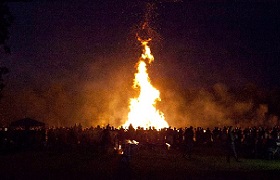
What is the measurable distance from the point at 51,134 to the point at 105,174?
14.2m

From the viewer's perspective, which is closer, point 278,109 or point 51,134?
point 51,134

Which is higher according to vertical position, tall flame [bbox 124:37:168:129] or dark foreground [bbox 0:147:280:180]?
tall flame [bbox 124:37:168:129]

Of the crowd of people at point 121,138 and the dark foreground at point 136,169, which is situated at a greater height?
the crowd of people at point 121,138

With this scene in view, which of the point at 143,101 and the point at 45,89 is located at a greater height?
the point at 45,89

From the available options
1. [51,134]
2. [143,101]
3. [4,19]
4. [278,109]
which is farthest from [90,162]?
[278,109]

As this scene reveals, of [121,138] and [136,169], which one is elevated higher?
[121,138]

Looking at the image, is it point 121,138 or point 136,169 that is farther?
point 121,138

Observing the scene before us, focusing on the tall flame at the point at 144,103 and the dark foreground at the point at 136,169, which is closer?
the dark foreground at the point at 136,169

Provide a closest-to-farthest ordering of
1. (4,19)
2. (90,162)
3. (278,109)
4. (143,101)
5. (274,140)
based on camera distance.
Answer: (4,19), (90,162), (274,140), (143,101), (278,109)

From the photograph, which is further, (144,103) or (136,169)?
(144,103)

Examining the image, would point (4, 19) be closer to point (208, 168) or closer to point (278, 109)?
point (208, 168)

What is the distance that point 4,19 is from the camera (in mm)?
6852

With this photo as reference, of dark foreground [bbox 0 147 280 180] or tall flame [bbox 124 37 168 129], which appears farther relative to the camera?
tall flame [bbox 124 37 168 129]

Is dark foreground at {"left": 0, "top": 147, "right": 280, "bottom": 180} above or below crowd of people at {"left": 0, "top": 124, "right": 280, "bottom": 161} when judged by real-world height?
below
